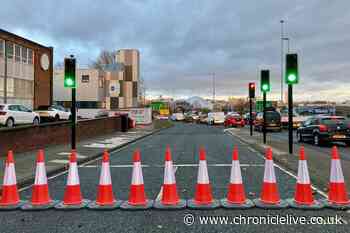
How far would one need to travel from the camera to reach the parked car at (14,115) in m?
18.9

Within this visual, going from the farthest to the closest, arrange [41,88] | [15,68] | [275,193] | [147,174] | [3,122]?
1. [41,88]
2. [15,68]
3. [3,122]
4. [147,174]
5. [275,193]

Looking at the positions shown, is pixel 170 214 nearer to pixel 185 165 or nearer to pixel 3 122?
pixel 185 165

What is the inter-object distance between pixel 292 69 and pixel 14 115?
47.7ft

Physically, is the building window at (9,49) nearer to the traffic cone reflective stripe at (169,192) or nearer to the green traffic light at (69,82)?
the green traffic light at (69,82)

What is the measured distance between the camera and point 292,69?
13312 mm

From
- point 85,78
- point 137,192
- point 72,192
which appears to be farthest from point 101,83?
point 137,192

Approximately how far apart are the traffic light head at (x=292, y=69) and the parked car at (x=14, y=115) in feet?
46.5

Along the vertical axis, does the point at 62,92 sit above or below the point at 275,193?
above

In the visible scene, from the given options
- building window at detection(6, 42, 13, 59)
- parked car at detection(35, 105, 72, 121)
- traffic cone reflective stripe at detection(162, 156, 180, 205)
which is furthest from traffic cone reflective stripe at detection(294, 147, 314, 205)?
building window at detection(6, 42, 13, 59)

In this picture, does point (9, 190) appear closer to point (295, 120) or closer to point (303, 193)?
point (303, 193)

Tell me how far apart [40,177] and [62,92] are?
60124 millimetres

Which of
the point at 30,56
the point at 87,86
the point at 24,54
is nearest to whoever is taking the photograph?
the point at 24,54

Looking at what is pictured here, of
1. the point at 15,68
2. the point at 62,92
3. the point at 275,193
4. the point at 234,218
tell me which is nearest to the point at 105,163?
the point at 234,218

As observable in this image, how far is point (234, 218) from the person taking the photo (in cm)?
581
